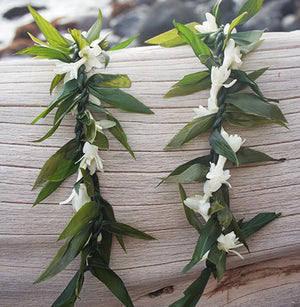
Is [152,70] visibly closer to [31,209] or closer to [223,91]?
[223,91]

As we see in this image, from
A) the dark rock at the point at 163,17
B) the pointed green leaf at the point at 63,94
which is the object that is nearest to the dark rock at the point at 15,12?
the dark rock at the point at 163,17

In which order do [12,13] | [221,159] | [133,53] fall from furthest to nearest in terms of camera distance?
[12,13]
[133,53]
[221,159]

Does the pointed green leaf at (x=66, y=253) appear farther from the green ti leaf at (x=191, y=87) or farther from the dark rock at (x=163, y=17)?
the dark rock at (x=163, y=17)

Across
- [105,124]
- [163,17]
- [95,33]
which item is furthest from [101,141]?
[163,17]

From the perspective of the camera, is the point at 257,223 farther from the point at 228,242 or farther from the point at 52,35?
the point at 52,35

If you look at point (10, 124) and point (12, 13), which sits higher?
point (12, 13)

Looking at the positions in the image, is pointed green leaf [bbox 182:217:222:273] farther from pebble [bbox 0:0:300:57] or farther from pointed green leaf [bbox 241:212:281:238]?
pebble [bbox 0:0:300:57]

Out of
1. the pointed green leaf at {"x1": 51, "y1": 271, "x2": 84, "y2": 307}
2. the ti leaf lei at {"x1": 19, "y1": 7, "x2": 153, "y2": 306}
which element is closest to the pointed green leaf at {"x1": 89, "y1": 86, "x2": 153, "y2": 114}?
the ti leaf lei at {"x1": 19, "y1": 7, "x2": 153, "y2": 306}

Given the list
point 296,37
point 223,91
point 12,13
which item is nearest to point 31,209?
point 223,91
